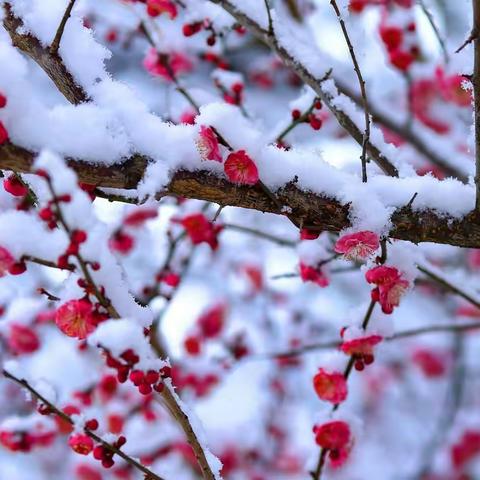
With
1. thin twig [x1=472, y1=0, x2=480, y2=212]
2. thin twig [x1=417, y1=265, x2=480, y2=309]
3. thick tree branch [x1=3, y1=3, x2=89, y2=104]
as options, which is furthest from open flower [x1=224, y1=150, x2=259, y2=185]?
thin twig [x1=417, y1=265, x2=480, y2=309]

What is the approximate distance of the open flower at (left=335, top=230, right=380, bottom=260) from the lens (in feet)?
4.09

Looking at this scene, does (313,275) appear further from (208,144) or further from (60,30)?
(60,30)

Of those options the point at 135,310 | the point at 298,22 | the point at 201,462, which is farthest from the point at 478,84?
the point at 298,22

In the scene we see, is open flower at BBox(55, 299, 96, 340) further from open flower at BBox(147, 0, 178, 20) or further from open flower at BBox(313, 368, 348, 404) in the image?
open flower at BBox(147, 0, 178, 20)

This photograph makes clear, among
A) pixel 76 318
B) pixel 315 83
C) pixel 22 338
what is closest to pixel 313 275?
pixel 315 83

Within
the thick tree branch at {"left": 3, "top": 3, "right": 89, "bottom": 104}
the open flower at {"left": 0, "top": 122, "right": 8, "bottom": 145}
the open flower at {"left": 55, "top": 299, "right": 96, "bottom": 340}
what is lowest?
the open flower at {"left": 55, "top": 299, "right": 96, "bottom": 340}

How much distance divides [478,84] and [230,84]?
3.62ft

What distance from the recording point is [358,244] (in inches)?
49.8

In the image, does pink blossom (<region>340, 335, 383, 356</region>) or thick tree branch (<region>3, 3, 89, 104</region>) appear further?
pink blossom (<region>340, 335, 383, 356</region>)

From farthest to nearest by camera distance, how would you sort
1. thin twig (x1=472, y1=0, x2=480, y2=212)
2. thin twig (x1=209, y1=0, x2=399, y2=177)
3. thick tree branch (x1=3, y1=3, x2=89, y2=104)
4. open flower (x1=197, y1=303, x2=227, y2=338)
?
1. open flower (x1=197, y1=303, x2=227, y2=338)
2. thin twig (x1=209, y1=0, x2=399, y2=177)
3. thick tree branch (x1=3, y1=3, x2=89, y2=104)
4. thin twig (x1=472, y1=0, x2=480, y2=212)

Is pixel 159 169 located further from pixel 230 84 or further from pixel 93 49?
pixel 230 84

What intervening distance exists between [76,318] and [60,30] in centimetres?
56

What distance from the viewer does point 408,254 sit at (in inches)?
56.9

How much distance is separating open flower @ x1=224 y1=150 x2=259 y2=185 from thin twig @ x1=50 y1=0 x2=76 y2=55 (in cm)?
41
